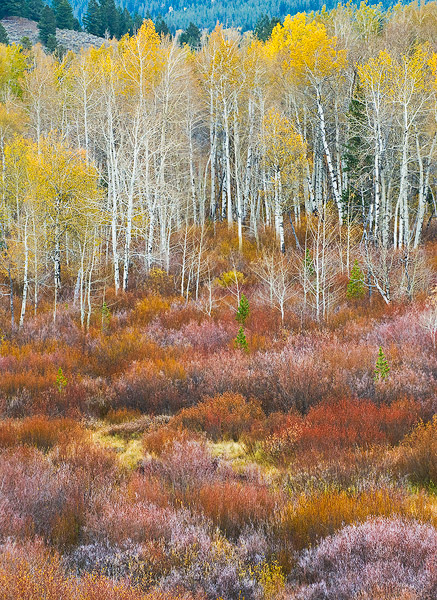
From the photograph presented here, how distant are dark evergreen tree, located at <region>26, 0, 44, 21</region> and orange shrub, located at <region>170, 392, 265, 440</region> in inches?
3428

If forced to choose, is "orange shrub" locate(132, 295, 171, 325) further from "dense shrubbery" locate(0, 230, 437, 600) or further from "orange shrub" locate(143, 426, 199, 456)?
"orange shrub" locate(143, 426, 199, 456)

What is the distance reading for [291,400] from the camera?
283 inches

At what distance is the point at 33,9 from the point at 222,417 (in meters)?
88.1

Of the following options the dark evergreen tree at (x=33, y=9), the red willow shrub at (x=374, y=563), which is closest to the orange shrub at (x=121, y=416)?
the red willow shrub at (x=374, y=563)

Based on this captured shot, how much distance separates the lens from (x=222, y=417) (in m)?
6.60

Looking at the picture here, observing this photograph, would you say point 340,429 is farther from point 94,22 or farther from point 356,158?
point 94,22

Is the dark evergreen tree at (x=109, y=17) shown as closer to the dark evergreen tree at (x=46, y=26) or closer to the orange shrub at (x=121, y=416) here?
the dark evergreen tree at (x=46, y=26)

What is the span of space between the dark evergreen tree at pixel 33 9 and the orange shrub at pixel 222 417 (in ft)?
286

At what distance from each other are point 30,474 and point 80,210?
14730 millimetres

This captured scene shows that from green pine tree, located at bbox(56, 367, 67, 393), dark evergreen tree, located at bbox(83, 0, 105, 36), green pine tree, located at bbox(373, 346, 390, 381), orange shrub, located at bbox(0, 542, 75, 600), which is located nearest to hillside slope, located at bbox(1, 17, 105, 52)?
dark evergreen tree, located at bbox(83, 0, 105, 36)

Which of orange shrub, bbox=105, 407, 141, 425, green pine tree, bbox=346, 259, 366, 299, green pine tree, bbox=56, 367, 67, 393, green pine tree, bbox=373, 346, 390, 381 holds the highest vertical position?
green pine tree, bbox=346, 259, 366, 299

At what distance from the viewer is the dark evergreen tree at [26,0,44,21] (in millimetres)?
69250

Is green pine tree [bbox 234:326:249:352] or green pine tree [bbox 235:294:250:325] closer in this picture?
green pine tree [bbox 234:326:249:352]

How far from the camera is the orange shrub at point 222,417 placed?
6352mm
